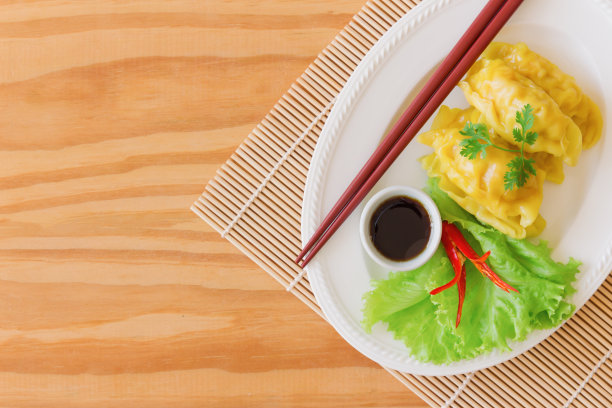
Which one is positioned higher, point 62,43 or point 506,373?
point 506,373

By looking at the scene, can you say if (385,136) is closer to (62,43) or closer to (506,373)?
(506,373)

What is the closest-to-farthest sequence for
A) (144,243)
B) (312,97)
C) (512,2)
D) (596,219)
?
1. (512,2)
2. (596,219)
3. (312,97)
4. (144,243)

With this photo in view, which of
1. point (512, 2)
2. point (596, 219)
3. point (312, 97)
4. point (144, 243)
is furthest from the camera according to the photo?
point (144, 243)

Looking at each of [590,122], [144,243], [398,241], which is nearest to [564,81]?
[590,122]

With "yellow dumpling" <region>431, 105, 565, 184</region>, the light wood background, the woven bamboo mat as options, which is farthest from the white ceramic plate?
the light wood background

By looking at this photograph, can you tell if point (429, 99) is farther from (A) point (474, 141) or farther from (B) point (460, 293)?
(B) point (460, 293)

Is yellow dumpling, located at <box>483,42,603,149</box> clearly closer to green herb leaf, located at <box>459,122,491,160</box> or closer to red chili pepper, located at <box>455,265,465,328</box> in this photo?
green herb leaf, located at <box>459,122,491,160</box>
